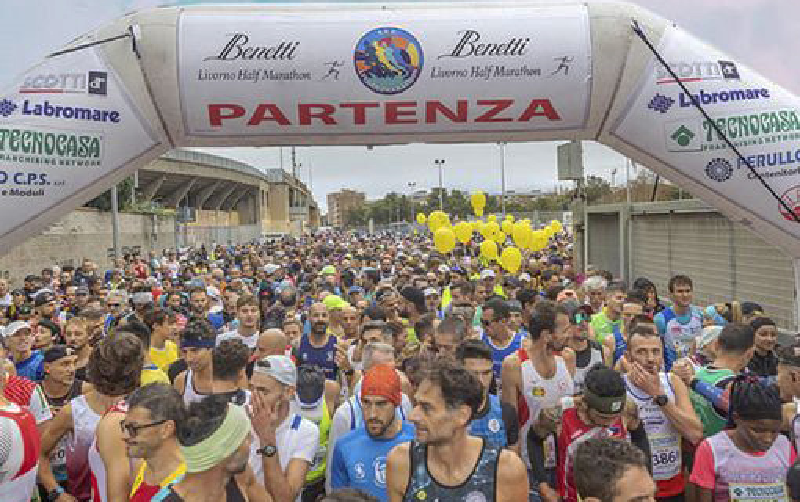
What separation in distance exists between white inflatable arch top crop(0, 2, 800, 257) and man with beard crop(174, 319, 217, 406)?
159 centimetres

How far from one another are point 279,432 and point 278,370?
1.27ft

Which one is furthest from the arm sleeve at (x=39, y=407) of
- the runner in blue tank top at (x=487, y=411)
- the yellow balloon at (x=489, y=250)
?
the yellow balloon at (x=489, y=250)

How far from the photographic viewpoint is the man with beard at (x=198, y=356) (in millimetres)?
4863

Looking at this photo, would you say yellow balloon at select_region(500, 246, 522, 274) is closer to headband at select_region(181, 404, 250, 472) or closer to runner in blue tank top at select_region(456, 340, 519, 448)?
runner in blue tank top at select_region(456, 340, 519, 448)

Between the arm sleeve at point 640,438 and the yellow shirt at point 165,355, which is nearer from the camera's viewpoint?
the arm sleeve at point 640,438

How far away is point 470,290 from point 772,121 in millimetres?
4503

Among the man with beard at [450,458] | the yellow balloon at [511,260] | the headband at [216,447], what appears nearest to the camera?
the headband at [216,447]

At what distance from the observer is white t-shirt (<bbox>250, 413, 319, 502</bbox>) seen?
363 centimetres

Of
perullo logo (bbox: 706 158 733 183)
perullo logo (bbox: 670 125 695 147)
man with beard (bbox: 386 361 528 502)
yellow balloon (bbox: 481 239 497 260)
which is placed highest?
perullo logo (bbox: 670 125 695 147)

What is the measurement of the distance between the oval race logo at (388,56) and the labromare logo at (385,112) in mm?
212

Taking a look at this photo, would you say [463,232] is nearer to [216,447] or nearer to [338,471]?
[338,471]

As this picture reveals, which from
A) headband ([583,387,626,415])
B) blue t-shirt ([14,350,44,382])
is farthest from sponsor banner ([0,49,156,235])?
headband ([583,387,626,415])

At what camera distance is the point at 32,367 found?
239 inches

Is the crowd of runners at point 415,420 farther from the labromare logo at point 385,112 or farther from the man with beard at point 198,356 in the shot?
the labromare logo at point 385,112
